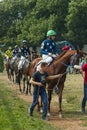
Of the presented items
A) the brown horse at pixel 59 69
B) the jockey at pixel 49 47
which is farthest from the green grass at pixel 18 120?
the jockey at pixel 49 47

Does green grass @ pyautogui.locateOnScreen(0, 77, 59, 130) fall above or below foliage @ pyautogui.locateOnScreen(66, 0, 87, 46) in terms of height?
above

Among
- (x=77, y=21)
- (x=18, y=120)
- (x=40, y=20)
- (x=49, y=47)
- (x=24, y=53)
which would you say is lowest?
(x=40, y=20)

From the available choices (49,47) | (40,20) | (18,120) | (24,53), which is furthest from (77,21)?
(18,120)

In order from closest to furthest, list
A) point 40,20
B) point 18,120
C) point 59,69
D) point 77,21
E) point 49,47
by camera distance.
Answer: point 18,120 → point 59,69 → point 49,47 → point 77,21 → point 40,20

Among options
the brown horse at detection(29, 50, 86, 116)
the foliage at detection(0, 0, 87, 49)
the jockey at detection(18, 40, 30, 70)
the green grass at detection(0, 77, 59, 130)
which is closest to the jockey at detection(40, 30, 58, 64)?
the brown horse at detection(29, 50, 86, 116)

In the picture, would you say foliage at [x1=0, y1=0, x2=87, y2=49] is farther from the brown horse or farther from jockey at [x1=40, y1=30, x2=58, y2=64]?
the brown horse

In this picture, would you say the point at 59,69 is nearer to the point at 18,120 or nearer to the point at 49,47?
the point at 49,47

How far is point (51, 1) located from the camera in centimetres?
5459

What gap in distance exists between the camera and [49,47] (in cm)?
1455

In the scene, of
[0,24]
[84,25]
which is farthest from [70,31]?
[0,24]

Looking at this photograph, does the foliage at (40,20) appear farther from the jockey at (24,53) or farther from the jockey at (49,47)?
the jockey at (49,47)

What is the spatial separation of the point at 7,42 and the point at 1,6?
260 inches

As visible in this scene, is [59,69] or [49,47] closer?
[59,69]

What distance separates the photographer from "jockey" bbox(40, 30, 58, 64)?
14273 mm
